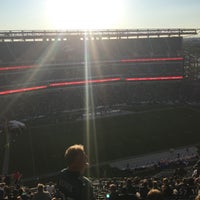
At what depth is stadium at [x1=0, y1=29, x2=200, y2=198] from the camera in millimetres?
36250

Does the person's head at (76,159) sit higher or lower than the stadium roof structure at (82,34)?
lower

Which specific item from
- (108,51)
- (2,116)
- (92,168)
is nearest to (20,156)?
(92,168)

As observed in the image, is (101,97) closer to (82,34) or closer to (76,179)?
(82,34)

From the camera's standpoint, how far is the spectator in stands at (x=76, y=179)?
5078 mm

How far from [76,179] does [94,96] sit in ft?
182

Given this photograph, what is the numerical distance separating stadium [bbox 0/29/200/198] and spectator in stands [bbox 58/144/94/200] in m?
24.4

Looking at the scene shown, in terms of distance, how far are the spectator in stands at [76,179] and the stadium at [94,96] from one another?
961 inches

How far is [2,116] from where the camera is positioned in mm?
48219

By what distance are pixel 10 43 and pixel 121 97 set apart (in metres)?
20.5

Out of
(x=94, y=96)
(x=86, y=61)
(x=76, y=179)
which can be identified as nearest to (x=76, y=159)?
(x=76, y=179)

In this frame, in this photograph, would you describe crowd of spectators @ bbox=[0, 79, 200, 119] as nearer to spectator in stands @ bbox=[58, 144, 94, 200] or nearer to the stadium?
the stadium

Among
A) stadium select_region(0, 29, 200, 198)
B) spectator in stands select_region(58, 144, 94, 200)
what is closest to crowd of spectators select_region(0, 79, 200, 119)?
stadium select_region(0, 29, 200, 198)

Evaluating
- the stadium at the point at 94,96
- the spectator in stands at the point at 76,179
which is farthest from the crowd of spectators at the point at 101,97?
the spectator in stands at the point at 76,179

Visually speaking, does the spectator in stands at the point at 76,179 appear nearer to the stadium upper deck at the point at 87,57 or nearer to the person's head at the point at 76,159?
the person's head at the point at 76,159
